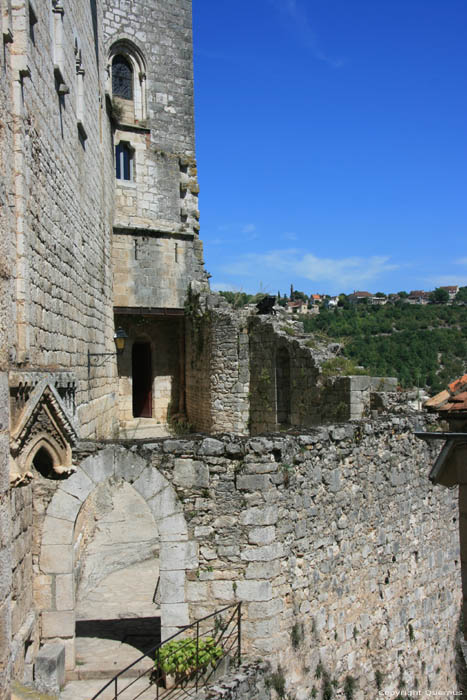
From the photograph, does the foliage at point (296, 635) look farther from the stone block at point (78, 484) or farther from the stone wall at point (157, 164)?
the stone wall at point (157, 164)

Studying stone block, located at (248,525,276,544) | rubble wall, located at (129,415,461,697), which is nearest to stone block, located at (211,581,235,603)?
rubble wall, located at (129,415,461,697)

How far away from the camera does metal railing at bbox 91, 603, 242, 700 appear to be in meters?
6.02

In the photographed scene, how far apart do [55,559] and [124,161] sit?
11.9 metres

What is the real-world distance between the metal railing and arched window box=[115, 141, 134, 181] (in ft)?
39.8

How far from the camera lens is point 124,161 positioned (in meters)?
16.2

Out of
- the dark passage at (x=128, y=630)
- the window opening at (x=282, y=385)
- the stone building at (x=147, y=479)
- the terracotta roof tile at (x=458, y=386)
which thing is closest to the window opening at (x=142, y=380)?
the stone building at (x=147, y=479)

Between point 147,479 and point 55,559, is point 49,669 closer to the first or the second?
point 55,559

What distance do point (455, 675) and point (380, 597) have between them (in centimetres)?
240

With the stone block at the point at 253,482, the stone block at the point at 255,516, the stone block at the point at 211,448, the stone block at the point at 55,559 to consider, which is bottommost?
the stone block at the point at 55,559

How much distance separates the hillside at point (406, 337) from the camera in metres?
30.4

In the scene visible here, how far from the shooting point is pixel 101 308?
1303 centimetres

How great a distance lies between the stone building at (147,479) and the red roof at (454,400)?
1444 millimetres

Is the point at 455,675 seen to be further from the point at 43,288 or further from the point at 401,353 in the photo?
the point at 401,353

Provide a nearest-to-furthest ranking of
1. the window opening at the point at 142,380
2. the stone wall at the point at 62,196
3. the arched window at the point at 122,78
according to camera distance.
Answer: the stone wall at the point at 62,196 < the arched window at the point at 122,78 < the window opening at the point at 142,380
